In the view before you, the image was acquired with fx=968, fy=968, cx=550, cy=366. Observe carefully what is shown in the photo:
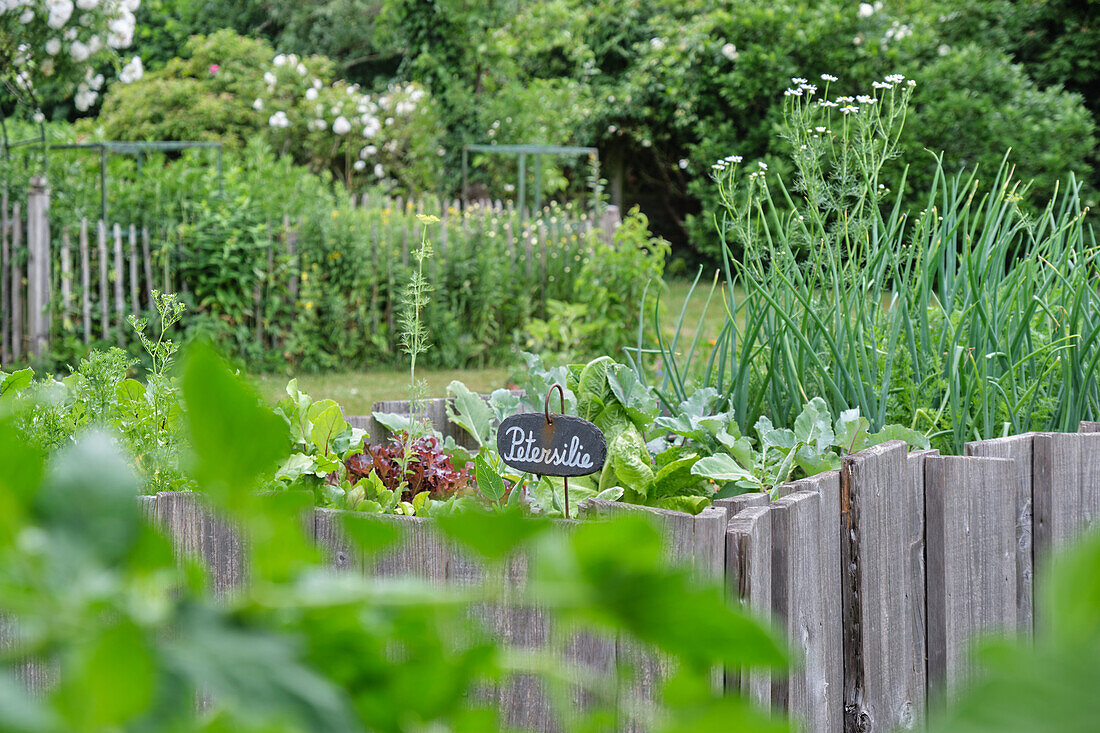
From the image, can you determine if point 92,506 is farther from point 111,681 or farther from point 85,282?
point 85,282

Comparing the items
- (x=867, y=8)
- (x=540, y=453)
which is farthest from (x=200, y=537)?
(x=867, y=8)

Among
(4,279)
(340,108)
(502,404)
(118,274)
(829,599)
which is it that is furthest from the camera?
(340,108)

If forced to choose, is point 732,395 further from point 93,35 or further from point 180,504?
point 93,35

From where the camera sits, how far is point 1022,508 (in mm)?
2006

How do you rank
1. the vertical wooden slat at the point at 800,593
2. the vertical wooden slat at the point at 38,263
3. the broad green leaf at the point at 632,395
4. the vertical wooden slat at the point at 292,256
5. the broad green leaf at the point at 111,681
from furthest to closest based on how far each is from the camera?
the vertical wooden slat at the point at 292,256, the vertical wooden slat at the point at 38,263, the broad green leaf at the point at 632,395, the vertical wooden slat at the point at 800,593, the broad green leaf at the point at 111,681

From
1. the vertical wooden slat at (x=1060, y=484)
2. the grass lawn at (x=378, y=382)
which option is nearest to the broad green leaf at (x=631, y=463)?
the vertical wooden slat at (x=1060, y=484)

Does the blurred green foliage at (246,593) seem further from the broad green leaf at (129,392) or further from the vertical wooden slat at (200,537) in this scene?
the broad green leaf at (129,392)

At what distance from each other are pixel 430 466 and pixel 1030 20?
35.6 feet

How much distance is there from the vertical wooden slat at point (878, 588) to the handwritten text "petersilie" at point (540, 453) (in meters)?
0.47

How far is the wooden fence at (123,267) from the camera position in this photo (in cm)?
634

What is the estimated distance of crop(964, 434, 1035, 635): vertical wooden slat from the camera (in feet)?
6.38

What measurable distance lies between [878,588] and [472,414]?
3.23 feet

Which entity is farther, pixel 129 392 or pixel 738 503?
pixel 129 392

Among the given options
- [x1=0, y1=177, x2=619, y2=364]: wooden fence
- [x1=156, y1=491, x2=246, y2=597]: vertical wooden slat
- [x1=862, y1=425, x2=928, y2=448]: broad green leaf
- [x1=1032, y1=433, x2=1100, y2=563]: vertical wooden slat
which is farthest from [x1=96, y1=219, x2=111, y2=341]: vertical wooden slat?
[x1=1032, y1=433, x2=1100, y2=563]: vertical wooden slat
